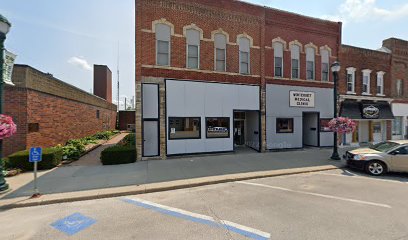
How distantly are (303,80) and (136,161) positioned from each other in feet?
41.6

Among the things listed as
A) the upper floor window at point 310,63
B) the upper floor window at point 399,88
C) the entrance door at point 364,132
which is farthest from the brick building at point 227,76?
the upper floor window at point 399,88

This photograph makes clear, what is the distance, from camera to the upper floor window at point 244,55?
→ 1412cm

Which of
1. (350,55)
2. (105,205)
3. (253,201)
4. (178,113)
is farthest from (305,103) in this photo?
(105,205)

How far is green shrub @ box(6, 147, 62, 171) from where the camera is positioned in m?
9.08

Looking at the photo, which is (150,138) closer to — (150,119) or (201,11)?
(150,119)

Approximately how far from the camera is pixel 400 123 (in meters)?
20.0

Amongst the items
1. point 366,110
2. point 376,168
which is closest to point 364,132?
point 366,110

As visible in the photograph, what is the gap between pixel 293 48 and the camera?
612 inches

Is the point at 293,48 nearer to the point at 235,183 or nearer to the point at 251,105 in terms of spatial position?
the point at 251,105

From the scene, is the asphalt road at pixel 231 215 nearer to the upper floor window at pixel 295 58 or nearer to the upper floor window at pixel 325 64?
the upper floor window at pixel 295 58

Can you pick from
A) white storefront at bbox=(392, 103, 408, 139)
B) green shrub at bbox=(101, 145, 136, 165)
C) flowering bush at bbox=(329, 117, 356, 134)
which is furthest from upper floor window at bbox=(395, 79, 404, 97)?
green shrub at bbox=(101, 145, 136, 165)

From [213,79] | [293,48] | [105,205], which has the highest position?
[293,48]

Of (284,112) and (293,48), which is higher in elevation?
(293,48)

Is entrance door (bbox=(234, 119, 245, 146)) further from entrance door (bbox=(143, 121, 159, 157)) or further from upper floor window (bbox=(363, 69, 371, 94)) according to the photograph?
upper floor window (bbox=(363, 69, 371, 94))
